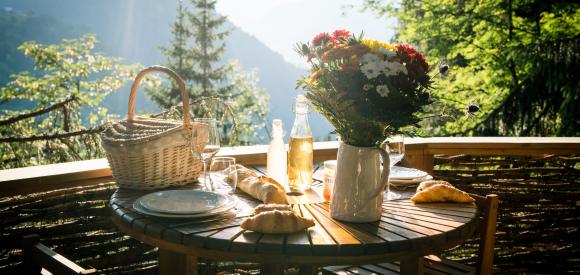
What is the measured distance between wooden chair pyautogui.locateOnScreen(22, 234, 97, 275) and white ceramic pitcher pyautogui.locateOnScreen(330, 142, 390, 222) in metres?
0.70

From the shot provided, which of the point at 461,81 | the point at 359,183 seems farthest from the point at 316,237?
the point at 461,81

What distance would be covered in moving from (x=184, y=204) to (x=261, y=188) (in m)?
0.26

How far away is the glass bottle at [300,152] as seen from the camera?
171cm

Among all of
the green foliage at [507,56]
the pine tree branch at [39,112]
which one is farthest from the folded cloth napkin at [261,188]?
the green foliage at [507,56]

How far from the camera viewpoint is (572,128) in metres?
5.98

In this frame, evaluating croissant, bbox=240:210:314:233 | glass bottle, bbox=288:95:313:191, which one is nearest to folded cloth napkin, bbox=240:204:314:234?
croissant, bbox=240:210:314:233

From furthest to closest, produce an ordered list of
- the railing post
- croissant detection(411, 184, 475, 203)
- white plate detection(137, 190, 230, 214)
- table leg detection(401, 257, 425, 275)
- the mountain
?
the mountain < the railing post < croissant detection(411, 184, 475, 203) < table leg detection(401, 257, 425, 275) < white plate detection(137, 190, 230, 214)

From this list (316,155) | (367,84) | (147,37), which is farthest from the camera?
(147,37)

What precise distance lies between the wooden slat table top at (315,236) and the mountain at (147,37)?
1874 inches

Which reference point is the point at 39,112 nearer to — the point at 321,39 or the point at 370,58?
the point at 321,39

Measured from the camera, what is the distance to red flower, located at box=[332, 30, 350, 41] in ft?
4.44

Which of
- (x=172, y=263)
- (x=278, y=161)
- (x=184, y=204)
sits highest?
(x=278, y=161)

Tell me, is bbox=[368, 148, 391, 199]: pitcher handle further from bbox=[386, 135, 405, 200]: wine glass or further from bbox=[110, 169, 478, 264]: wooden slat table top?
bbox=[386, 135, 405, 200]: wine glass

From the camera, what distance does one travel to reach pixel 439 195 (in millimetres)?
1612
